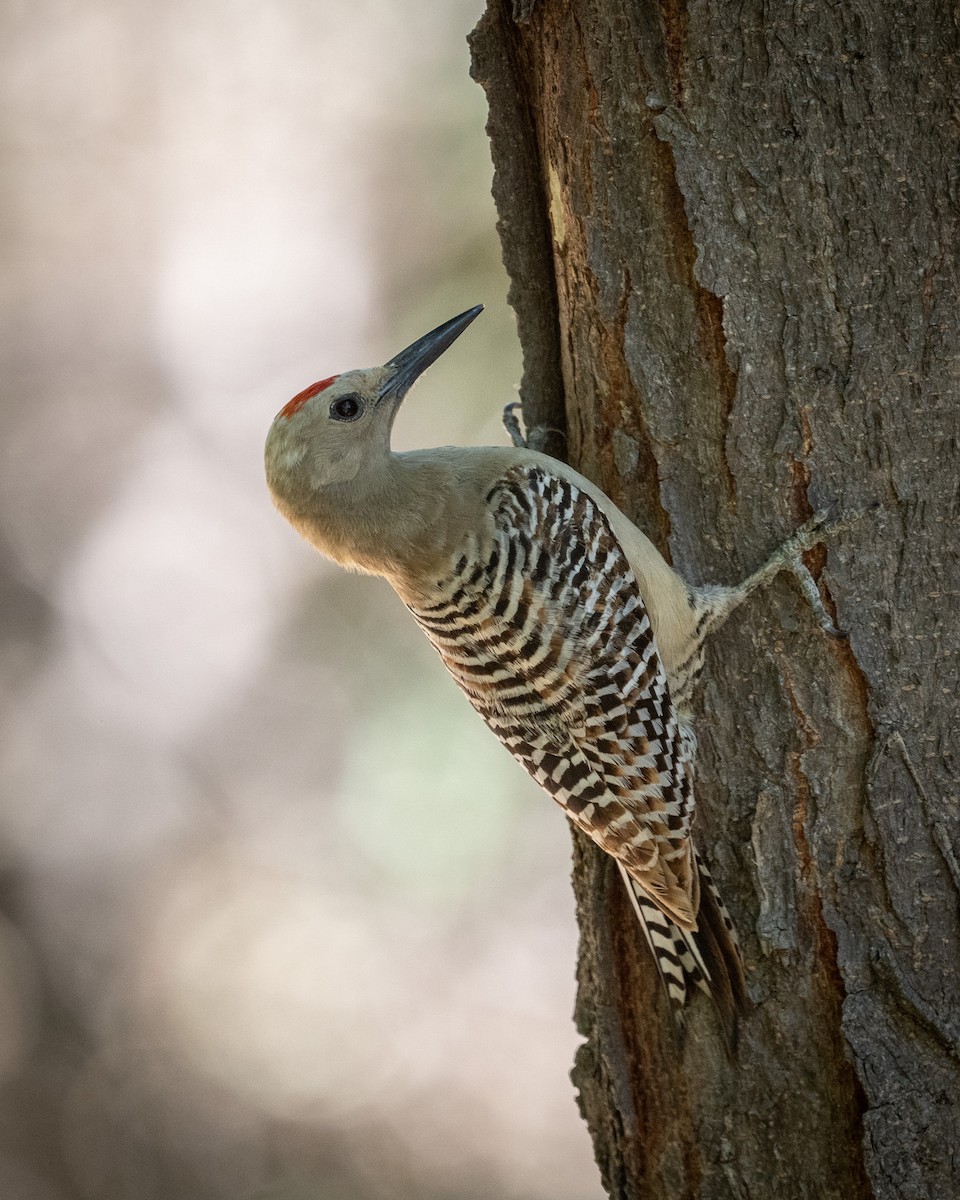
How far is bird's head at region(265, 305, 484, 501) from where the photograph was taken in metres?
3.04

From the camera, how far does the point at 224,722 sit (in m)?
5.91

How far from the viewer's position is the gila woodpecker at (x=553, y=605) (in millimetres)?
2656

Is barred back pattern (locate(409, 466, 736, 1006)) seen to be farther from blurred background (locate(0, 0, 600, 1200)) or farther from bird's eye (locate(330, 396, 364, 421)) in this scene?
blurred background (locate(0, 0, 600, 1200))

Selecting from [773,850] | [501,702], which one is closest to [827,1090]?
[773,850]

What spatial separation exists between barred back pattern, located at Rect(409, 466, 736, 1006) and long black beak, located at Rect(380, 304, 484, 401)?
44cm

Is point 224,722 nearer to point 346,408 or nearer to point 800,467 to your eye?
point 346,408

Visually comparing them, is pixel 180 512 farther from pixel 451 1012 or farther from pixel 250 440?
pixel 451 1012

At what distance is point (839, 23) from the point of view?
93.4 inches

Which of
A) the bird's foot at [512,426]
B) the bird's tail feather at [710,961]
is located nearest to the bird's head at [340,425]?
the bird's foot at [512,426]

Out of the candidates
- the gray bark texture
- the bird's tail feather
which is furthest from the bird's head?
the bird's tail feather

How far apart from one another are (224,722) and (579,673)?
348 cm

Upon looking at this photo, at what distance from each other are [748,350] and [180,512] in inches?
150

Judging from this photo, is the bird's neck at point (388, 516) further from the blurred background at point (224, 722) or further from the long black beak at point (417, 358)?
the blurred background at point (224, 722)

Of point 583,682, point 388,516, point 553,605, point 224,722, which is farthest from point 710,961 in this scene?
point 224,722
